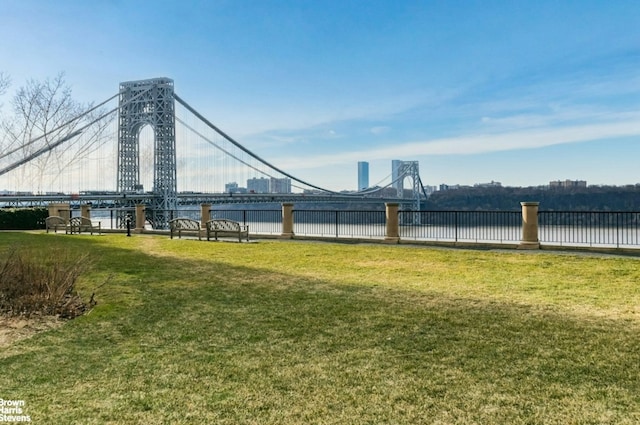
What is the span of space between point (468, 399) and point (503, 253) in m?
9.30

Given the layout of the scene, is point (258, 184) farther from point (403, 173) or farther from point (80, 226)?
point (80, 226)

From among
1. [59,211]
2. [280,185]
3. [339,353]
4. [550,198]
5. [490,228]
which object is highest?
[280,185]

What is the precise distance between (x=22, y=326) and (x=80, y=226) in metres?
16.3

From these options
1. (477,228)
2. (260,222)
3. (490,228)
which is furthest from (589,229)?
(260,222)

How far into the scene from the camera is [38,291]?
5.92 m

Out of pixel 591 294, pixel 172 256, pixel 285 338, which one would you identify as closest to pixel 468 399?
pixel 285 338

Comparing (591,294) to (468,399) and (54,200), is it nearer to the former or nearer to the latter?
(468,399)

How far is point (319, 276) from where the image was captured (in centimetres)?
835

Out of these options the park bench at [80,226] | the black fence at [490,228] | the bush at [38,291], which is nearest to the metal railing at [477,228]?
the black fence at [490,228]

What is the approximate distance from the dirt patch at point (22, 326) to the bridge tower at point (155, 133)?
2090 inches

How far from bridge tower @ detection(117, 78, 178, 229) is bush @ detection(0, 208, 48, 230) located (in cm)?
3202

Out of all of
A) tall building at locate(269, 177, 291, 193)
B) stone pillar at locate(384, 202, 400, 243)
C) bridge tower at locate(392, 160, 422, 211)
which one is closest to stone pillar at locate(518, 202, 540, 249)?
stone pillar at locate(384, 202, 400, 243)

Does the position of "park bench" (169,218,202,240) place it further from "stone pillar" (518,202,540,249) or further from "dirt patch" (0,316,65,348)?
"dirt patch" (0,316,65,348)

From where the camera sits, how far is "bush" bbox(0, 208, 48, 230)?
23516mm
